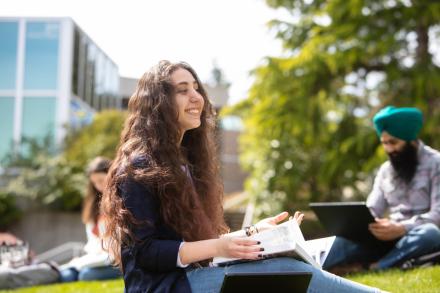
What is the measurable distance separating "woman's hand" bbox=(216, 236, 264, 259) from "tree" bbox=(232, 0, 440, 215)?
8125 millimetres

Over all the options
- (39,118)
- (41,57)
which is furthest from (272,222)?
(39,118)

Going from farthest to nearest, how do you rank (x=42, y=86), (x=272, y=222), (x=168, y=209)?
(x=42, y=86) → (x=272, y=222) → (x=168, y=209)

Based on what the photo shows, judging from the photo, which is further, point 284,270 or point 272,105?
point 272,105

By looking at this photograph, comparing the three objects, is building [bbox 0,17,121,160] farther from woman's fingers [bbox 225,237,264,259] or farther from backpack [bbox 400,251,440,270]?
woman's fingers [bbox 225,237,264,259]

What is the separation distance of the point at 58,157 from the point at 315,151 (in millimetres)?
7510

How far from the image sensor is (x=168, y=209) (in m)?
A: 2.59

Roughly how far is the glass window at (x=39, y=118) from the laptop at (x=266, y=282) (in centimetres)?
1510

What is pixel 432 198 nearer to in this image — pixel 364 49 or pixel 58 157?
pixel 364 49

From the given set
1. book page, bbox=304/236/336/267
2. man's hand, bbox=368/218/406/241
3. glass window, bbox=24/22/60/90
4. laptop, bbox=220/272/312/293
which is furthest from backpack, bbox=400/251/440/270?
glass window, bbox=24/22/60/90

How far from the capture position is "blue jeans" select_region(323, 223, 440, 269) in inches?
186

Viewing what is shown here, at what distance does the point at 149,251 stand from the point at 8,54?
13.0 meters

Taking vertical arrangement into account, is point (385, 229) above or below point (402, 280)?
above

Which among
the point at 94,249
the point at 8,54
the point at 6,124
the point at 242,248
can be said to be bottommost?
the point at 94,249

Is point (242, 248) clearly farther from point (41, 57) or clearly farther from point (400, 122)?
point (41, 57)
